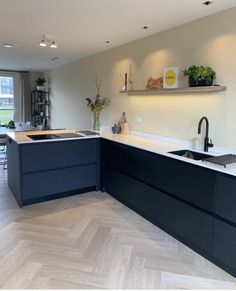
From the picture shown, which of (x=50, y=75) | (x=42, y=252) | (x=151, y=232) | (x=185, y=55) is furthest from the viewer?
(x=50, y=75)

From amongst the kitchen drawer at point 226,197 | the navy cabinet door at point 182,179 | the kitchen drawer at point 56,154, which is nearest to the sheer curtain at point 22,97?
the kitchen drawer at point 56,154

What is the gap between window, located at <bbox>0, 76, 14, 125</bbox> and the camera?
338 inches

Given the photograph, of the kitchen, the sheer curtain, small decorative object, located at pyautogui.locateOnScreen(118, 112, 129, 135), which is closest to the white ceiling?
the kitchen

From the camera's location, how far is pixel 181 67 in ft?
10.5

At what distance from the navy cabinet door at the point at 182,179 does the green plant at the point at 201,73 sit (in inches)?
38.1

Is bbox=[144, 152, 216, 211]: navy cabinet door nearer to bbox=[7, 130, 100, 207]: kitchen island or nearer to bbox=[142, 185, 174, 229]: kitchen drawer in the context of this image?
bbox=[142, 185, 174, 229]: kitchen drawer

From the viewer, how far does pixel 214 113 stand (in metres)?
2.87

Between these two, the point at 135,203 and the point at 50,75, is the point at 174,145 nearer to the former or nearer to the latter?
the point at 135,203

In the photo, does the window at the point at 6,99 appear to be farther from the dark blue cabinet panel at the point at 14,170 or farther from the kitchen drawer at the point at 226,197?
the kitchen drawer at the point at 226,197

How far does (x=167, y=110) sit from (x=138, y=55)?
105cm

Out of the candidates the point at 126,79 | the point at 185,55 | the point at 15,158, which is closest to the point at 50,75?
the point at 126,79

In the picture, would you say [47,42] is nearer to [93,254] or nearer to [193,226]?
[93,254]

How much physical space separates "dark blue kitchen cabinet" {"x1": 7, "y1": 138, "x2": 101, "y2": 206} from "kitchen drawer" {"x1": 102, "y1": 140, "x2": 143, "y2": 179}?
0.19 m

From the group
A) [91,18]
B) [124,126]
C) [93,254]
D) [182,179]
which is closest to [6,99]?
[124,126]
